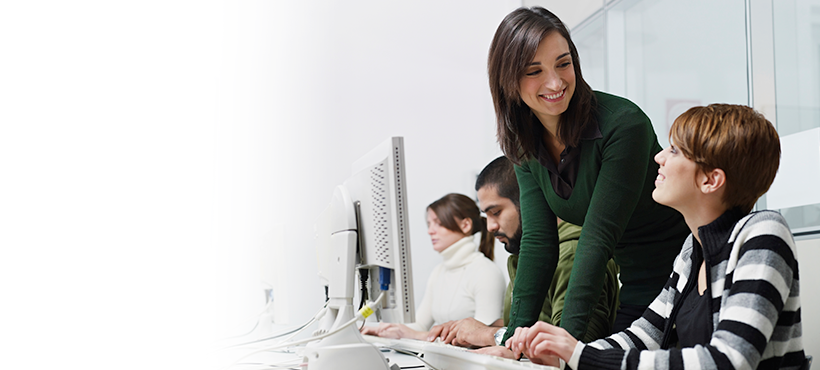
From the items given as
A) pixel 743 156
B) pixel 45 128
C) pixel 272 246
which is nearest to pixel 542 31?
pixel 743 156

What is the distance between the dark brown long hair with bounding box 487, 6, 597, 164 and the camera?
1.11 meters

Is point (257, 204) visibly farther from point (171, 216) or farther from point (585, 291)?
point (585, 291)

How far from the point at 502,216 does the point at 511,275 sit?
205mm

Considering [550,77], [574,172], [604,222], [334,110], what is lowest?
[604,222]

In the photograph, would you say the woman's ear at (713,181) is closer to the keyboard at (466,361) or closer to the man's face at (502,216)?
the keyboard at (466,361)

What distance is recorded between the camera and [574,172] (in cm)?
117

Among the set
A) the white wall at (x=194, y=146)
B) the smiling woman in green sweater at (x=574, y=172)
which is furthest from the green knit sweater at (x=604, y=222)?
the white wall at (x=194, y=146)

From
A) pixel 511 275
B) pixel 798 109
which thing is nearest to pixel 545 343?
pixel 511 275

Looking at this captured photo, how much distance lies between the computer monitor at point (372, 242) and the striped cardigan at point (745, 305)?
0.43 metres

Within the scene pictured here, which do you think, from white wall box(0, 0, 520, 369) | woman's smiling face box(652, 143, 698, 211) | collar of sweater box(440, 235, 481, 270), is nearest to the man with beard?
woman's smiling face box(652, 143, 698, 211)

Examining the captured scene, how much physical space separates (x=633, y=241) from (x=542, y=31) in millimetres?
486

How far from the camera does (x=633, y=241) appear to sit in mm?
1189

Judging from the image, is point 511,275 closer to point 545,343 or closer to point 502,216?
point 502,216

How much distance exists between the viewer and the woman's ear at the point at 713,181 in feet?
2.57
